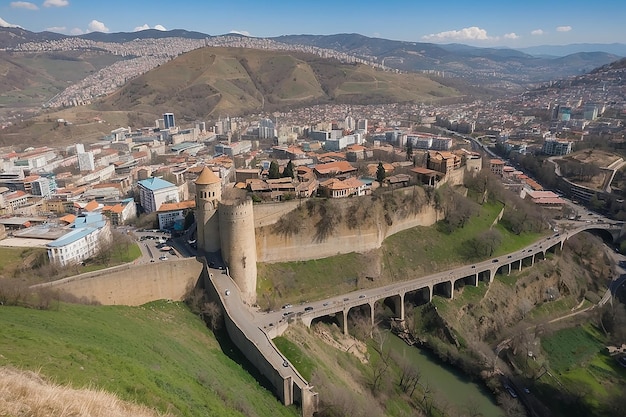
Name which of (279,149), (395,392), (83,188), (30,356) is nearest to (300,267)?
(395,392)

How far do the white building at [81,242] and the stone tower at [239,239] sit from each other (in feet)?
35.0

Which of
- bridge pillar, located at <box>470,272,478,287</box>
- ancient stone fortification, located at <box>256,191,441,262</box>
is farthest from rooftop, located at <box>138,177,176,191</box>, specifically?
bridge pillar, located at <box>470,272,478,287</box>

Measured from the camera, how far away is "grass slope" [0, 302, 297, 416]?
14852mm

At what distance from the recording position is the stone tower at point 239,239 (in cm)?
3066

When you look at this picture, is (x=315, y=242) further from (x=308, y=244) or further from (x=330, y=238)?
(x=330, y=238)

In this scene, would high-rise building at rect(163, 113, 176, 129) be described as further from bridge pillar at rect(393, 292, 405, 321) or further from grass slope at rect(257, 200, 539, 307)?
bridge pillar at rect(393, 292, 405, 321)

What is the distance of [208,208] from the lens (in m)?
32.2

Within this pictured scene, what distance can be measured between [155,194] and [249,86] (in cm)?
13136

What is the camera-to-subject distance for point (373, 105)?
162m

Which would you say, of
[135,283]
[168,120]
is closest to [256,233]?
[135,283]

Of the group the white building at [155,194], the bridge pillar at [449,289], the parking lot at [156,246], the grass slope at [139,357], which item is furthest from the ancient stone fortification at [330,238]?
the white building at [155,194]

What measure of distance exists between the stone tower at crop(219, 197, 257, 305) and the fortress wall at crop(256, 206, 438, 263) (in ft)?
11.8

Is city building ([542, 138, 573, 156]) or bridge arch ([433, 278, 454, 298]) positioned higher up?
city building ([542, 138, 573, 156])

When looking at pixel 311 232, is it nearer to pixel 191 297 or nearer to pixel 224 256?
pixel 224 256
